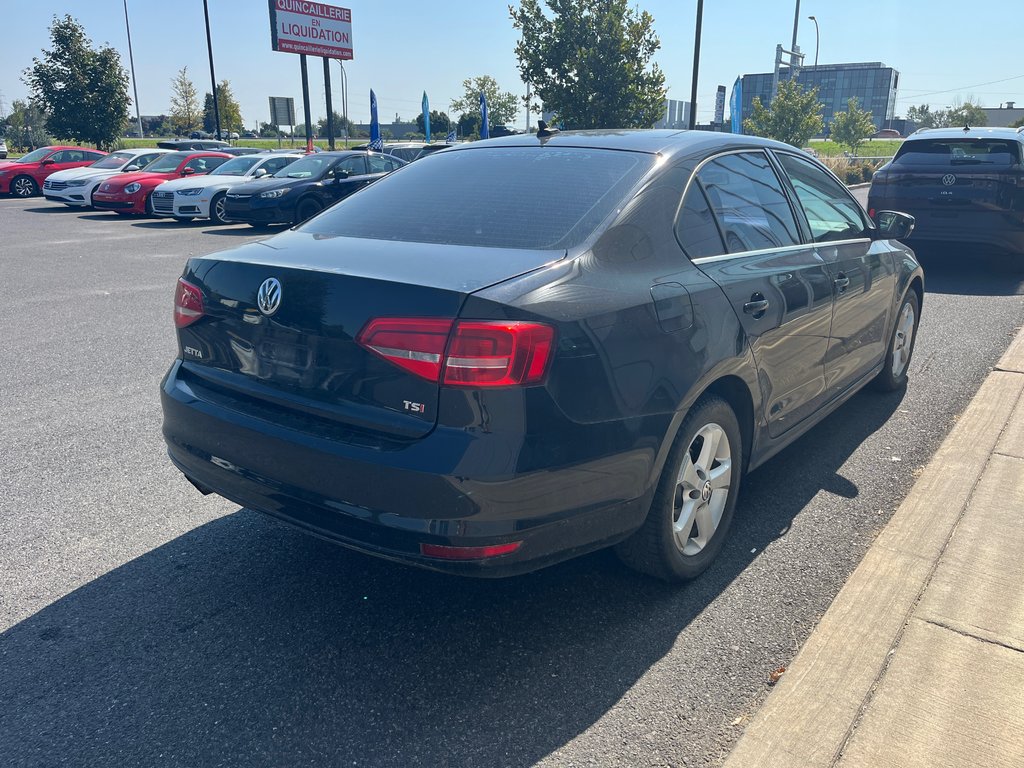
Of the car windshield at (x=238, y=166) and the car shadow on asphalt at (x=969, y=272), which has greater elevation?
the car windshield at (x=238, y=166)

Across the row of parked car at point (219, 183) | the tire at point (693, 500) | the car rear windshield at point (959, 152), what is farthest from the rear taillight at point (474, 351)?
the row of parked car at point (219, 183)

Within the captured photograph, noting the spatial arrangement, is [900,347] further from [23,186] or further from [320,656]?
[23,186]

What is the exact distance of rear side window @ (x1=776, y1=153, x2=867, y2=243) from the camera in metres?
4.11

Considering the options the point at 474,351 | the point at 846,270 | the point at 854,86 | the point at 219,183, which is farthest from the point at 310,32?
the point at 854,86

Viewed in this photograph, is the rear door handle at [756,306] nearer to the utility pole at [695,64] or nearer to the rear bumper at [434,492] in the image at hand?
the rear bumper at [434,492]

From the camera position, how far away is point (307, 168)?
16.6m

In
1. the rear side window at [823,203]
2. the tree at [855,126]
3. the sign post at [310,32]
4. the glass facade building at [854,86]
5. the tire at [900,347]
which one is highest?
the glass facade building at [854,86]

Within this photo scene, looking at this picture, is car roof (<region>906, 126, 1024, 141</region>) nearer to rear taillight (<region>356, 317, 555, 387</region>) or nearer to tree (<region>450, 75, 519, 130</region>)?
rear taillight (<region>356, 317, 555, 387</region>)

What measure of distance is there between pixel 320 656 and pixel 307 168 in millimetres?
15254

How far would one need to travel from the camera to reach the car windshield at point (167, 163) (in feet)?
68.1

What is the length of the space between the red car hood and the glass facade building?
471 ft

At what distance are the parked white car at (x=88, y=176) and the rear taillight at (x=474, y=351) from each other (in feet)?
71.3

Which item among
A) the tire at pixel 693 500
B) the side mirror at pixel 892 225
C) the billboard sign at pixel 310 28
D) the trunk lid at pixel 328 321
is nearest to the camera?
the trunk lid at pixel 328 321

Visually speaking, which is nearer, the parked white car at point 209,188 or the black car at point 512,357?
the black car at point 512,357
